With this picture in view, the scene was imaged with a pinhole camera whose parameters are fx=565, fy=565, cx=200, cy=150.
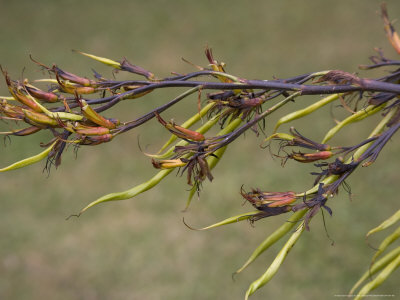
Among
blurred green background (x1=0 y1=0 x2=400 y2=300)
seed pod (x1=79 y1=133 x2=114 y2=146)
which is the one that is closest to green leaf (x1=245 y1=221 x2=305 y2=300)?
seed pod (x1=79 y1=133 x2=114 y2=146)

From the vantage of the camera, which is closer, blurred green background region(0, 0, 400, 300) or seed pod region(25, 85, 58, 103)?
seed pod region(25, 85, 58, 103)

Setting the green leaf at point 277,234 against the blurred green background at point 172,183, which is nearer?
the green leaf at point 277,234

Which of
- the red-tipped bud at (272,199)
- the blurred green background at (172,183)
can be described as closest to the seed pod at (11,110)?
the red-tipped bud at (272,199)

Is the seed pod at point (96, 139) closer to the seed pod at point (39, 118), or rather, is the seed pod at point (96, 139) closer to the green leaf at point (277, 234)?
the seed pod at point (39, 118)

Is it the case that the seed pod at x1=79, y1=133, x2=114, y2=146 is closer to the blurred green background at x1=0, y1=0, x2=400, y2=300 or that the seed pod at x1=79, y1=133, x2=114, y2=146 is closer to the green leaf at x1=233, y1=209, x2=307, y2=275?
the green leaf at x1=233, y1=209, x2=307, y2=275

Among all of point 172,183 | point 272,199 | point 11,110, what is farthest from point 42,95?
point 172,183

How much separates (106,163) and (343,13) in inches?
35.5

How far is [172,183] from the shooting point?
150 cm

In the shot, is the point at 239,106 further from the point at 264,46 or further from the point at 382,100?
the point at 264,46

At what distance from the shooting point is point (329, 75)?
386mm

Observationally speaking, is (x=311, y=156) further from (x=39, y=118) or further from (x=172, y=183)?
(x=172, y=183)

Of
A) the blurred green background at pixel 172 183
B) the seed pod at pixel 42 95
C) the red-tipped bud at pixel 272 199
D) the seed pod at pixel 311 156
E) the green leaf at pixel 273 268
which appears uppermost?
the seed pod at pixel 311 156

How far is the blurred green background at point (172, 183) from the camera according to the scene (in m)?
1.27

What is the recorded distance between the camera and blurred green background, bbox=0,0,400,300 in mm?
1266
